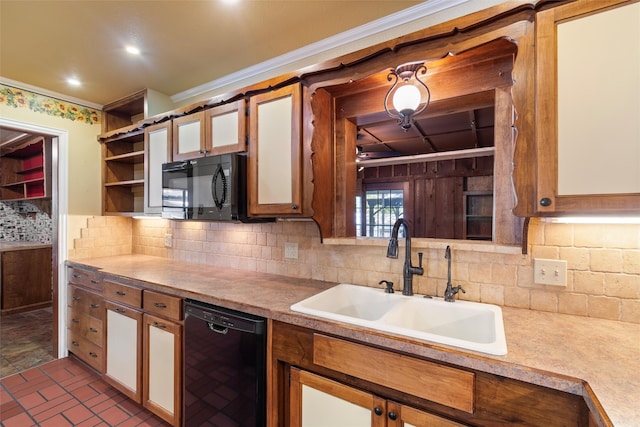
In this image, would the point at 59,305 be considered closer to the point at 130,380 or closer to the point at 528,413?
the point at 130,380

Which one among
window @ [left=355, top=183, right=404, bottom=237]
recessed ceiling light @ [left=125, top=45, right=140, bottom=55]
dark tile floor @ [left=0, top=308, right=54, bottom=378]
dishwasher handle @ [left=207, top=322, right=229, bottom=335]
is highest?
recessed ceiling light @ [left=125, top=45, right=140, bottom=55]

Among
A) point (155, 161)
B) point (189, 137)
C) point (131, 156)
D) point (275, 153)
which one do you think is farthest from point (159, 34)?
point (131, 156)

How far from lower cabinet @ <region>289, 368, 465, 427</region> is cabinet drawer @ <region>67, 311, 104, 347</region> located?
191 centimetres

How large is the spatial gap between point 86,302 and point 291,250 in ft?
6.23

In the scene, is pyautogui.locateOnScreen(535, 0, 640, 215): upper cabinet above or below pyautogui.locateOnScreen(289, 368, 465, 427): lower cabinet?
above

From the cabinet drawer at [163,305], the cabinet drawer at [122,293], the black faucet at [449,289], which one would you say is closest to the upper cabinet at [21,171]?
the cabinet drawer at [122,293]

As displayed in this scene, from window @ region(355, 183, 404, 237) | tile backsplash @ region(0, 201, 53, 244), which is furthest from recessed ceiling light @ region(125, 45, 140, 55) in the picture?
tile backsplash @ region(0, 201, 53, 244)

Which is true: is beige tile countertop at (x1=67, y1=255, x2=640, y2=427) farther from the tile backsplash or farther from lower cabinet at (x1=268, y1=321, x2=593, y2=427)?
the tile backsplash

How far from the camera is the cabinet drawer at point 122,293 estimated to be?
6.61 feet

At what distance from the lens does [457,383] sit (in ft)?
3.24

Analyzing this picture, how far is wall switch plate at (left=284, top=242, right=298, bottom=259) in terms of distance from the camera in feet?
6.93

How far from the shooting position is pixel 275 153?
1.79m

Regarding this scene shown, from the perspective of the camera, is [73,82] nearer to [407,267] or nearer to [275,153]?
[275,153]

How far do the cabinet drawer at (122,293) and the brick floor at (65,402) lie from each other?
744mm
